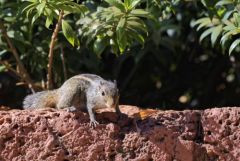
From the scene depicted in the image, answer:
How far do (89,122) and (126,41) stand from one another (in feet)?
2.86

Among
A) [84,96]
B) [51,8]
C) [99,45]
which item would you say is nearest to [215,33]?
[99,45]

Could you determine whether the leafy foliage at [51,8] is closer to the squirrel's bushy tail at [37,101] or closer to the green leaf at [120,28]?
the green leaf at [120,28]

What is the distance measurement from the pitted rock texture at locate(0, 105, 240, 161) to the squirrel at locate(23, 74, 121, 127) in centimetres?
11

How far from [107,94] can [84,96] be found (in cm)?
24

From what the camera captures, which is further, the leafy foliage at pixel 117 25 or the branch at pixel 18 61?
the branch at pixel 18 61

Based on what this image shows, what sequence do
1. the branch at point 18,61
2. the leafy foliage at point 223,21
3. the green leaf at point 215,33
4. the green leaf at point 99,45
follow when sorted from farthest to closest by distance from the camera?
the branch at point 18,61, the green leaf at point 215,33, the green leaf at point 99,45, the leafy foliage at point 223,21

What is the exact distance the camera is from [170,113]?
14.7ft

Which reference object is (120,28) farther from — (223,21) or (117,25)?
(223,21)

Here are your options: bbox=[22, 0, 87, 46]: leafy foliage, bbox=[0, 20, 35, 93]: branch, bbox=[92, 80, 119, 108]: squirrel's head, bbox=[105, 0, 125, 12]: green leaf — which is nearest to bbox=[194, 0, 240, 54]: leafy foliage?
bbox=[105, 0, 125, 12]: green leaf

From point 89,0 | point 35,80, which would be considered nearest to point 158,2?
point 89,0

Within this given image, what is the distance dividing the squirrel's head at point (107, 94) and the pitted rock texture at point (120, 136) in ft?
0.46

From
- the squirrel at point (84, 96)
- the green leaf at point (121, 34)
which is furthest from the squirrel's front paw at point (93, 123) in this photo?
the green leaf at point (121, 34)

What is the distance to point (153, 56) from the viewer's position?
6.98 metres

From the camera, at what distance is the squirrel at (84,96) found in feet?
15.1
